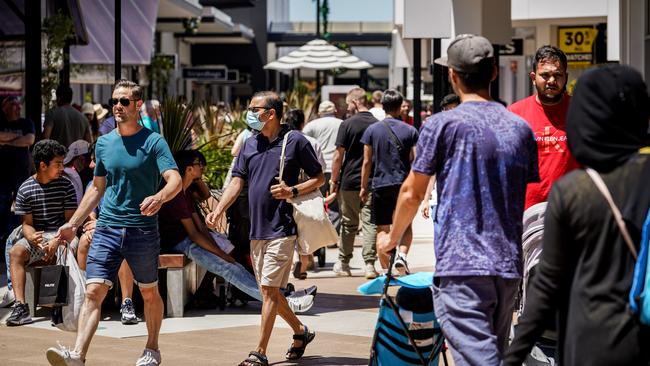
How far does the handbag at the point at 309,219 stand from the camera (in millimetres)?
8953

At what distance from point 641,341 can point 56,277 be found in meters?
6.48

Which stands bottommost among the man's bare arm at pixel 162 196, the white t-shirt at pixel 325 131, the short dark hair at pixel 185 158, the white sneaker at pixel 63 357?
the white sneaker at pixel 63 357

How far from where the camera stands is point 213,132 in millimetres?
17672

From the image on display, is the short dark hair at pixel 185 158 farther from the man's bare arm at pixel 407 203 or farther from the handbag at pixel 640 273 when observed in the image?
the handbag at pixel 640 273

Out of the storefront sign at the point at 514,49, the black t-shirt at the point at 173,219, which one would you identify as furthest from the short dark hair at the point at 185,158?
the storefront sign at the point at 514,49

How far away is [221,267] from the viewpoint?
1091 centimetres

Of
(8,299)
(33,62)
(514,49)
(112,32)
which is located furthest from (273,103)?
(514,49)

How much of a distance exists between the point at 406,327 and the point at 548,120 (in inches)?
76.5

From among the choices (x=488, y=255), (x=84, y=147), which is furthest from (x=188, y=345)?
(x=488, y=255)

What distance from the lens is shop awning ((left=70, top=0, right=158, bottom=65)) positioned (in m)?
27.8

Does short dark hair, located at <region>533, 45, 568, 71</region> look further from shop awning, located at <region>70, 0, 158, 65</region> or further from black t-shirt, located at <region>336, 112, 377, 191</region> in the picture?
shop awning, located at <region>70, 0, 158, 65</region>

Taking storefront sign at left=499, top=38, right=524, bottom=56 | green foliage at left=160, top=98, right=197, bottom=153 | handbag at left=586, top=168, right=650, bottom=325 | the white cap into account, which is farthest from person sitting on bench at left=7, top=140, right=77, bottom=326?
storefront sign at left=499, top=38, right=524, bottom=56

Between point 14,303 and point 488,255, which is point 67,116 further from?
point 488,255

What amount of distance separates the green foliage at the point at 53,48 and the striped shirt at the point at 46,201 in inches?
292
